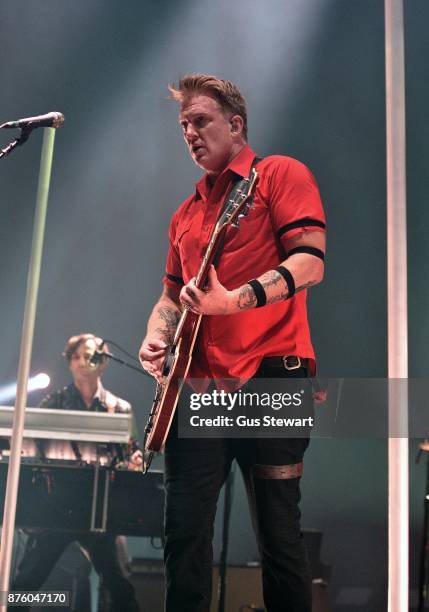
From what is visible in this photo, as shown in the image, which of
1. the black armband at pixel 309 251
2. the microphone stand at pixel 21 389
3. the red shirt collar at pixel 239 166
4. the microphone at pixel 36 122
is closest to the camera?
the black armband at pixel 309 251

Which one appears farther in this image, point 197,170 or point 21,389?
point 197,170

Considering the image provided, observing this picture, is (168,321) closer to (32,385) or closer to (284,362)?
(284,362)

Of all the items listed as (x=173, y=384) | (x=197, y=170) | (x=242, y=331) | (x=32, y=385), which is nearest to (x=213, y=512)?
(x=173, y=384)

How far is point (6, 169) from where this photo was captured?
575 centimetres

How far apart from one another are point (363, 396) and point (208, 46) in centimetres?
336

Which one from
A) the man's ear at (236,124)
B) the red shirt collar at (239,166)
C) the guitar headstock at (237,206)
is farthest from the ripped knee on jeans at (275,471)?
the man's ear at (236,124)

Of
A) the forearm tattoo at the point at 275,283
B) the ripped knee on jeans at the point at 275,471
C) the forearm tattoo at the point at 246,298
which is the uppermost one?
the forearm tattoo at the point at 275,283

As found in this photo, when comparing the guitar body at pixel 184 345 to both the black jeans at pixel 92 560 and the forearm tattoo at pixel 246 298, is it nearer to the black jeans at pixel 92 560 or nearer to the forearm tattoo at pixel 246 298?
the forearm tattoo at pixel 246 298

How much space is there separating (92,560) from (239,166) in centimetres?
278

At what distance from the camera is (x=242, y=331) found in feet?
6.68

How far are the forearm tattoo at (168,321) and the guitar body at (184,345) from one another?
244mm

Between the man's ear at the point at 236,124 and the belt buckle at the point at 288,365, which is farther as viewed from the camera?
the man's ear at the point at 236,124

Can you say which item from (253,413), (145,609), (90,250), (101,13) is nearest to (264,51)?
(101,13)

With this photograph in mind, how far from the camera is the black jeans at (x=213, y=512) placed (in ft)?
6.15
